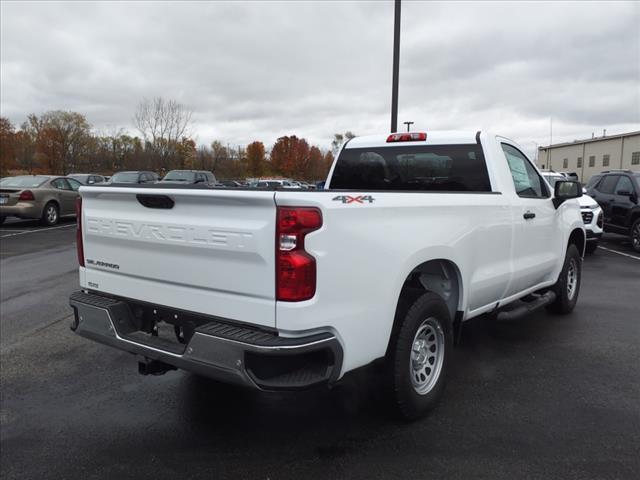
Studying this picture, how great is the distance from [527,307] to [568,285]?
1578mm

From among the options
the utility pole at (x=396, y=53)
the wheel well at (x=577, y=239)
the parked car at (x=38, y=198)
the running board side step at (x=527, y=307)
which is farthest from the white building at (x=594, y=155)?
the running board side step at (x=527, y=307)

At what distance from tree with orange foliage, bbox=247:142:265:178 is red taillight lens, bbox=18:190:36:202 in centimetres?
7852

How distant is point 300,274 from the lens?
2.54 m

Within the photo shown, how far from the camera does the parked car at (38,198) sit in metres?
15.2

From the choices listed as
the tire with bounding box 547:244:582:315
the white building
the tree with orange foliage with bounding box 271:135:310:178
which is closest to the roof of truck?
the tire with bounding box 547:244:582:315

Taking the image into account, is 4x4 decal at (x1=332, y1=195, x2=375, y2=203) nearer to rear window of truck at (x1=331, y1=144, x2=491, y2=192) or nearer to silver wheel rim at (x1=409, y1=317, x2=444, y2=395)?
silver wheel rim at (x1=409, y1=317, x2=444, y2=395)

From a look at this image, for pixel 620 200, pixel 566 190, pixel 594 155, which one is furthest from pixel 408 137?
pixel 594 155

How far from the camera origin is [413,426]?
3.39 meters

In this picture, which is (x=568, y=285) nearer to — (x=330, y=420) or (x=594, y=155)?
(x=330, y=420)

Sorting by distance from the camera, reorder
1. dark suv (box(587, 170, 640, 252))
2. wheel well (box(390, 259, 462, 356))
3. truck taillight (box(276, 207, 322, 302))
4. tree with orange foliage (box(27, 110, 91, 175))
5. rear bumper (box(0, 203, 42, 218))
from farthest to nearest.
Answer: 1. tree with orange foliage (box(27, 110, 91, 175))
2. rear bumper (box(0, 203, 42, 218))
3. dark suv (box(587, 170, 640, 252))
4. wheel well (box(390, 259, 462, 356))
5. truck taillight (box(276, 207, 322, 302))

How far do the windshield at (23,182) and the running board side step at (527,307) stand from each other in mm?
15294

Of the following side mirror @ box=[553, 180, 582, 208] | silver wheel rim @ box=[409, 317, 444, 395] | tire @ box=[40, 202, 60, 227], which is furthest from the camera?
tire @ box=[40, 202, 60, 227]

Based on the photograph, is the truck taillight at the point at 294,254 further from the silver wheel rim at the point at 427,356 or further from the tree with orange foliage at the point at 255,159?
the tree with orange foliage at the point at 255,159

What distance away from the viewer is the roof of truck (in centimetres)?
455
